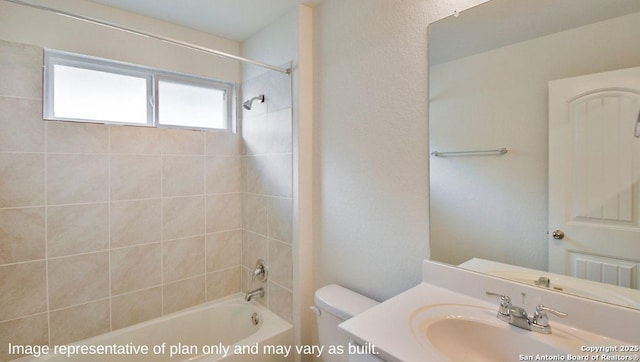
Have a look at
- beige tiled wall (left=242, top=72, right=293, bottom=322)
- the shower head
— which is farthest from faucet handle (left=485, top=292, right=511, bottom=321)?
the shower head

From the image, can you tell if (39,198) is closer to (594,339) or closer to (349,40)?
(349,40)

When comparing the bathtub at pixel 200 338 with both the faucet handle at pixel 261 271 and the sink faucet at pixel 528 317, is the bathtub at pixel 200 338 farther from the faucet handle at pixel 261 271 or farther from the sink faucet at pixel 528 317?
the sink faucet at pixel 528 317

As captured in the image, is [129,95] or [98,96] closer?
[98,96]

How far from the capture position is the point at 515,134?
1076 millimetres

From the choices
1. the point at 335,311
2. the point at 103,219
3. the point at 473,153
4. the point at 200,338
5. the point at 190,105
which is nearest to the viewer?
the point at 473,153

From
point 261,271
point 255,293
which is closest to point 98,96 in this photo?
point 261,271

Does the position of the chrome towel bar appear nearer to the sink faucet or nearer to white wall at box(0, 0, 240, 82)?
the sink faucet

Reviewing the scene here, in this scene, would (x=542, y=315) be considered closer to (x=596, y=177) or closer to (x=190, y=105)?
(x=596, y=177)

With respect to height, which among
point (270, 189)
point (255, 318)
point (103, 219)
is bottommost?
point (255, 318)

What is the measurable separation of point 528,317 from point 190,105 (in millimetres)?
2406

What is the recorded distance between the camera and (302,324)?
→ 1857mm

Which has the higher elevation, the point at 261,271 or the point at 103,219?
the point at 103,219

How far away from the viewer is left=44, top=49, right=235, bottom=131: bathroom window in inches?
70.6

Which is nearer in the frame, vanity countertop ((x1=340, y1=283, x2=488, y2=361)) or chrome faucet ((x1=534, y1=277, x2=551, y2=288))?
vanity countertop ((x1=340, y1=283, x2=488, y2=361))
